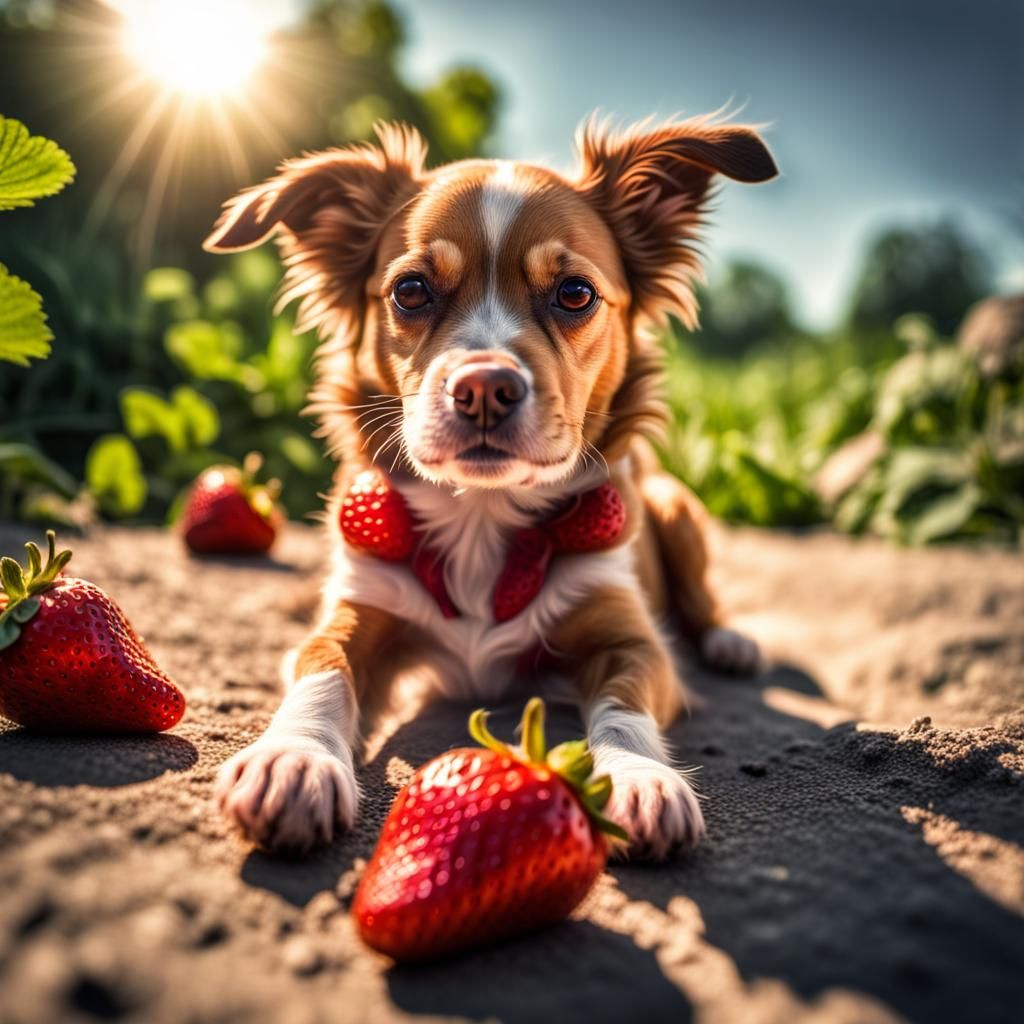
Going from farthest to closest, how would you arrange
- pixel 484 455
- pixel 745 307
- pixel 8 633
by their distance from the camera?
pixel 745 307, pixel 484 455, pixel 8 633

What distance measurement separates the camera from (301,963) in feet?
4.12

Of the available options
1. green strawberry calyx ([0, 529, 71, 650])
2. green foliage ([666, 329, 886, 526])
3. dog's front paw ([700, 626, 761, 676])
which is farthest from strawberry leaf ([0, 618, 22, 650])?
green foliage ([666, 329, 886, 526])

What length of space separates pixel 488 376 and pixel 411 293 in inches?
23.8

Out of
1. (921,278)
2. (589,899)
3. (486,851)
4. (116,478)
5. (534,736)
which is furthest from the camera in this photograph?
(921,278)

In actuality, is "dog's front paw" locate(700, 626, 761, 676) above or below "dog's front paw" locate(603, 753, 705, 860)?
below

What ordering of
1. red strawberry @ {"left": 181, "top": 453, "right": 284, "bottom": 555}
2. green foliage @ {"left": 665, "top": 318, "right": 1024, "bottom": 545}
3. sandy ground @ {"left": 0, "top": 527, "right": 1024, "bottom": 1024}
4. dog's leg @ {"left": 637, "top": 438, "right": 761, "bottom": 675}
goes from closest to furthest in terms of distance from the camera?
sandy ground @ {"left": 0, "top": 527, "right": 1024, "bottom": 1024} < dog's leg @ {"left": 637, "top": 438, "right": 761, "bottom": 675} < red strawberry @ {"left": 181, "top": 453, "right": 284, "bottom": 555} < green foliage @ {"left": 665, "top": 318, "right": 1024, "bottom": 545}

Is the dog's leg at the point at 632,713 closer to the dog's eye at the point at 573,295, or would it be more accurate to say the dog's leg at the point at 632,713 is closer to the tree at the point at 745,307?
the dog's eye at the point at 573,295

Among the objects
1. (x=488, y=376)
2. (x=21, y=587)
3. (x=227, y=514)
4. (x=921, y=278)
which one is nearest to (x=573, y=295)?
(x=488, y=376)

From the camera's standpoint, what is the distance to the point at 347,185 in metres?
2.81

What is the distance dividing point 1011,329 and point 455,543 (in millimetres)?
5012

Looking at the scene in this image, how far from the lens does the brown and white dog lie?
87.0 inches

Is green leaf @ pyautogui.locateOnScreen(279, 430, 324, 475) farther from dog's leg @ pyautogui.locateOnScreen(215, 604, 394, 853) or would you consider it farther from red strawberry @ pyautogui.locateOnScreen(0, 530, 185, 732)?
red strawberry @ pyautogui.locateOnScreen(0, 530, 185, 732)

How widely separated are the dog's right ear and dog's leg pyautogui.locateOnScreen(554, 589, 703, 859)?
146 centimetres

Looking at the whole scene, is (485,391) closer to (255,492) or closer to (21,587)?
(21,587)
